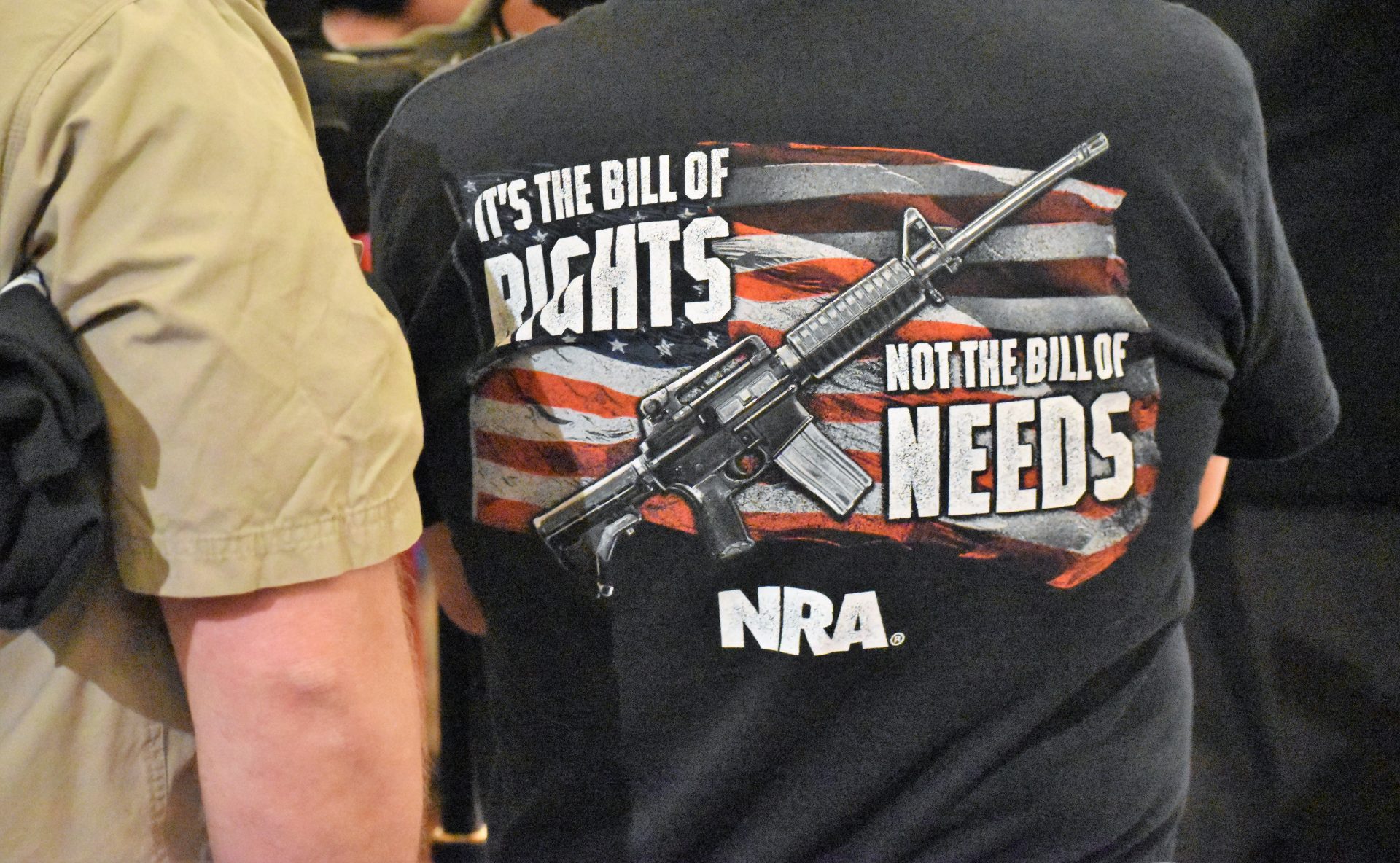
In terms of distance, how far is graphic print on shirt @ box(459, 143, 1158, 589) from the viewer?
0.70 metres

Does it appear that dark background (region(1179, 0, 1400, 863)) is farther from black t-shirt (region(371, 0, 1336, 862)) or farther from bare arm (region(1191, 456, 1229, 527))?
black t-shirt (region(371, 0, 1336, 862))

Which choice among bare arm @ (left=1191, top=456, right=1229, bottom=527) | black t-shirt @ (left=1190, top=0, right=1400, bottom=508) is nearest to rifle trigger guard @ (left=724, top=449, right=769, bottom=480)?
bare arm @ (left=1191, top=456, right=1229, bottom=527)

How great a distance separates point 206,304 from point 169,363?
3 cm

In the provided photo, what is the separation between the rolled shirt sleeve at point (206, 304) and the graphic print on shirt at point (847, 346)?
0.81 feet

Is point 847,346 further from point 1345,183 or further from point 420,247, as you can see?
point 1345,183

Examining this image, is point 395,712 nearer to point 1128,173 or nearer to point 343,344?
point 343,344

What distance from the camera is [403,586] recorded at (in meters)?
0.64

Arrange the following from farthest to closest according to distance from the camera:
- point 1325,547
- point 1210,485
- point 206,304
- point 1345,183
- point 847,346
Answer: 1. point 1325,547
2. point 1345,183
3. point 1210,485
4. point 847,346
5. point 206,304

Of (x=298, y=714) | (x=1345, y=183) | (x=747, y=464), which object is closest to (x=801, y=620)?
(x=747, y=464)

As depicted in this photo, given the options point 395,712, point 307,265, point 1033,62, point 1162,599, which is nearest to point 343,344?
point 307,265

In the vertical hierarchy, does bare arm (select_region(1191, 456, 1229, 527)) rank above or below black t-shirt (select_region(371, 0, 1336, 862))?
below

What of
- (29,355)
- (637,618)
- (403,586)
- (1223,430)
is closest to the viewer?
(29,355)

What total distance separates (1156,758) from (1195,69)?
1.71 ft

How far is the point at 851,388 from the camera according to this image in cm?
71
